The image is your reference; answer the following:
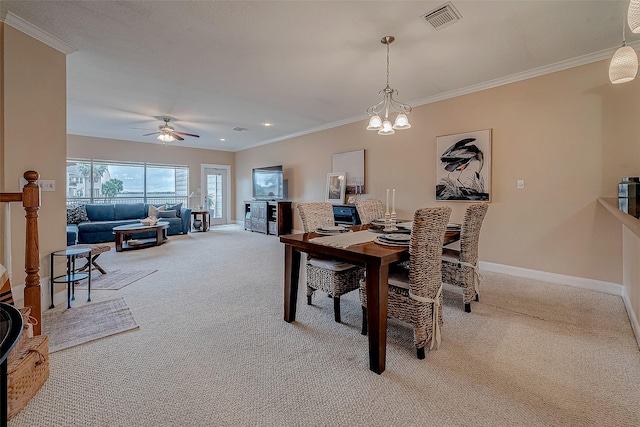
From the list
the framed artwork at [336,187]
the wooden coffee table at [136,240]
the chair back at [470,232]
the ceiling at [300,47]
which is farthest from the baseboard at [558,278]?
the wooden coffee table at [136,240]

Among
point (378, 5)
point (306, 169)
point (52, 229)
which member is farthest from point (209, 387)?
point (306, 169)

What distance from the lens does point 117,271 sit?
387 centimetres

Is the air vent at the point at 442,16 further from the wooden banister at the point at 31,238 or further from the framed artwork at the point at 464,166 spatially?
the wooden banister at the point at 31,238

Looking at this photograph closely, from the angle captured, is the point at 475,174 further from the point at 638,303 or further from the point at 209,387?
the point at 209,387

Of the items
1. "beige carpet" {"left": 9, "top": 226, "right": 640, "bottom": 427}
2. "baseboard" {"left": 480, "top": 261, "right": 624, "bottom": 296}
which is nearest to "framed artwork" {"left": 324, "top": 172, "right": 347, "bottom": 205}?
"baseboard" {"left": 480, "top": 261, "right": 624, "bottom": 296}

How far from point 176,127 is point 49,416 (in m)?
6.00

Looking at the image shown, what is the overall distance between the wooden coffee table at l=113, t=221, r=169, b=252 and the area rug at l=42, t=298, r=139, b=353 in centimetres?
292

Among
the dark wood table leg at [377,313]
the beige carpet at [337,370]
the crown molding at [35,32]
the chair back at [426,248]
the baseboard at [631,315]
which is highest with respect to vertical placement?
the crown molding at [35,32]

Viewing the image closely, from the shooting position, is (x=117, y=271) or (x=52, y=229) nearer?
(x=52, y=229)

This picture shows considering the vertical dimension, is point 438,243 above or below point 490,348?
above

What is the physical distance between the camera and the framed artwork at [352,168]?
543cm

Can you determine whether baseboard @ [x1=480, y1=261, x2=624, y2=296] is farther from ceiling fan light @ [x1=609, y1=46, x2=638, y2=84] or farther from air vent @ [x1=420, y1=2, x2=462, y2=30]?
air vent @ [x1=420, y1=2, x2=462, y2=30]

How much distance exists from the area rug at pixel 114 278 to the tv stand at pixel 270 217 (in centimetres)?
349

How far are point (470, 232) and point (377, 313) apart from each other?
1.28 metres
